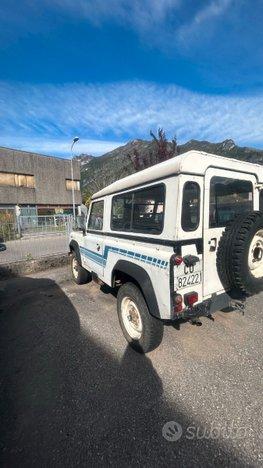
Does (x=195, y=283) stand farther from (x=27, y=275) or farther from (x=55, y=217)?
(x=55, y=217)

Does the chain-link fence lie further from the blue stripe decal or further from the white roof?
the white roof

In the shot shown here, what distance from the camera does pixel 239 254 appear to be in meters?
2.63

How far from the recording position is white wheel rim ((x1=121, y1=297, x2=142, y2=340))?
11.4 ft

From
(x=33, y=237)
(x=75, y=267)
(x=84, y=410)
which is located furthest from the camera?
(x=33, y=237)

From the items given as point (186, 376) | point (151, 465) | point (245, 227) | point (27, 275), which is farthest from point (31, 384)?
point (27, 275)

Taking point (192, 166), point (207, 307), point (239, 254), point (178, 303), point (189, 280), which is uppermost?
point (192, 166)

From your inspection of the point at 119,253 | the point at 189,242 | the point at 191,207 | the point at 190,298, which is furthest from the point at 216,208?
the point at 119,253

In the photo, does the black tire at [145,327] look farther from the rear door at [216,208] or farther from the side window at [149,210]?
the side window at [149,210]

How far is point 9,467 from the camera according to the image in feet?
6.38

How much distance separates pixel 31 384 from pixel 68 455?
1.07m

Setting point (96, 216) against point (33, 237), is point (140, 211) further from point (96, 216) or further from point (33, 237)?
point (33, 237)

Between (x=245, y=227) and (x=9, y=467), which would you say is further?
(x=245, y=227)

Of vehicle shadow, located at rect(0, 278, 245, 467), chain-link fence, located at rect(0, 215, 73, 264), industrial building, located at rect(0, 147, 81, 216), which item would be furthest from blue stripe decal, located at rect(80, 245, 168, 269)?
industrial building, located at rect(0, 147, 81, 216)

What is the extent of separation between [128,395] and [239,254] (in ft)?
6.50
